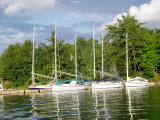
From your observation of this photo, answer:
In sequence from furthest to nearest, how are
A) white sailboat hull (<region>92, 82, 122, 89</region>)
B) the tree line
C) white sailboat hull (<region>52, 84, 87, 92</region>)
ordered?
the tree line < white sailboat hull (<region>92, 82, 122, 89</region>) < white sailboat hull (<region>52, 84, 87, 92</region>)

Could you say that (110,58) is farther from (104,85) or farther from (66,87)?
(66,87)

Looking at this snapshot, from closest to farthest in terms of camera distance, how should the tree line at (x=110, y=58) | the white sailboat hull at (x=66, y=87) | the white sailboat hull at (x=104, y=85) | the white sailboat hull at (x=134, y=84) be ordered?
the white sailboat hull at (x=66, y=87)
the white sailboat hull at (x=104, y=85)
the white sailboat hull at (x=134, y=84)
the tree line at (x=110, y=58)

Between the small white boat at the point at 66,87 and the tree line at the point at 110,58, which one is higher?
the tree line at the point at 110,58

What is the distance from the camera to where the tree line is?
253 ft

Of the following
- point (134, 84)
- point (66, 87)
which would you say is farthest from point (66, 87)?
point (134, 84)

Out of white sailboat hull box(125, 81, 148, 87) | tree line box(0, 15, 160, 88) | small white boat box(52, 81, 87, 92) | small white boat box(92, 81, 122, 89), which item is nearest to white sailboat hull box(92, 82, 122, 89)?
small white boat box(92, 81, 122, 89)

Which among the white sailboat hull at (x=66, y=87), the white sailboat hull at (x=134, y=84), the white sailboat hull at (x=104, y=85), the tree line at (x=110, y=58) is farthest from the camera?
the tree line at (x=110, y=58)

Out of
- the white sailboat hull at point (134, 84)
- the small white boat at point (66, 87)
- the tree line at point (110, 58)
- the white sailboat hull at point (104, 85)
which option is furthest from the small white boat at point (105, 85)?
the tree line at point (110, 58)

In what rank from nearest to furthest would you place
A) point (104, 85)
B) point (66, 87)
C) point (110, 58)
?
point (66, 87) < point (104, 85) < point (110, 58)

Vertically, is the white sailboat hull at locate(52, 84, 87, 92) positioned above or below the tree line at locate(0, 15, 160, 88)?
below

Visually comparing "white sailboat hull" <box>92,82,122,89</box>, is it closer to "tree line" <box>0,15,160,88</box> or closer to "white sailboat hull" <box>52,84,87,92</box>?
"white sailboat hull" <box>52,84,87,92</box>

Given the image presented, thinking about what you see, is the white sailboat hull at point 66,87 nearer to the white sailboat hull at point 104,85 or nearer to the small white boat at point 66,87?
the small white boat at point 66,87

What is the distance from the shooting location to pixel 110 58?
3327 inches

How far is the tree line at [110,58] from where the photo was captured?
3041 inches
